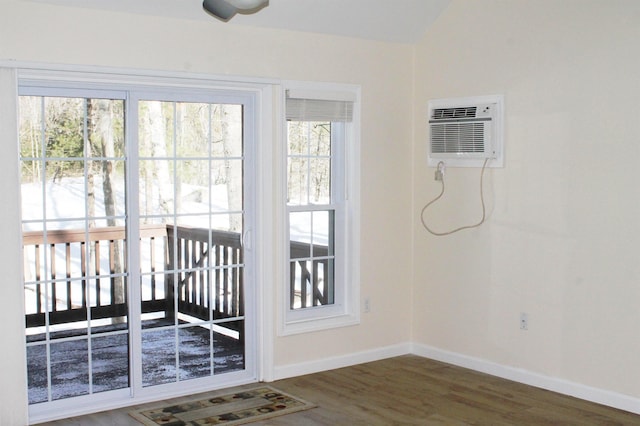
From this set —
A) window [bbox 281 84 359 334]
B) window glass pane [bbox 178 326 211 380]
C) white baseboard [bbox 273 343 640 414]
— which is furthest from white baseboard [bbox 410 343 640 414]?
window glass pane [bbox 178 326 211 380]

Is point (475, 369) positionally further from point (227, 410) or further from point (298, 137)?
point (298, 137)

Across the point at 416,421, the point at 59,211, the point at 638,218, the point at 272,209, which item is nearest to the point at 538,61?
the point at 638,218

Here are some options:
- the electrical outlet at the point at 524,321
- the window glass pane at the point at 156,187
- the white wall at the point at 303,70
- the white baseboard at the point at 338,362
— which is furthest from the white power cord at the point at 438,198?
the window glass pane at the point at 156,187

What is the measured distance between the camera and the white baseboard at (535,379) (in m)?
4.77

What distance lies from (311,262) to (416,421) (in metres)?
1.61

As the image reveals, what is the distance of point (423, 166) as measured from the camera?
6055 millimetres

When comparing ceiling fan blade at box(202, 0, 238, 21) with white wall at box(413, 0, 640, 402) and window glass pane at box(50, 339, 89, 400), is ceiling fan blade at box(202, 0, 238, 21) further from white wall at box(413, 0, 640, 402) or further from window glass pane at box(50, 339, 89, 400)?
window glass pane at box(50, 339, 89, 400)

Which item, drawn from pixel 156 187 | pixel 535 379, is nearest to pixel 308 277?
pixel 156 187

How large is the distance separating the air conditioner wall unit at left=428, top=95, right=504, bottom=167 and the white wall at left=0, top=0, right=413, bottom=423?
318 millimetres

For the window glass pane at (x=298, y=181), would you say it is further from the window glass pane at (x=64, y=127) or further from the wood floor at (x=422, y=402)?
the window glass pane at (x=64, y=127)

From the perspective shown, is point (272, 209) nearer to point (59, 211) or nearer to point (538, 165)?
point (59, 211)

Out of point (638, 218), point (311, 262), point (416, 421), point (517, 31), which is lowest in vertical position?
point (416, 421)

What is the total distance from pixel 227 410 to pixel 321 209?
1.72 metres

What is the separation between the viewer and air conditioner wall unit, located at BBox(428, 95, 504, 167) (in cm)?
543
